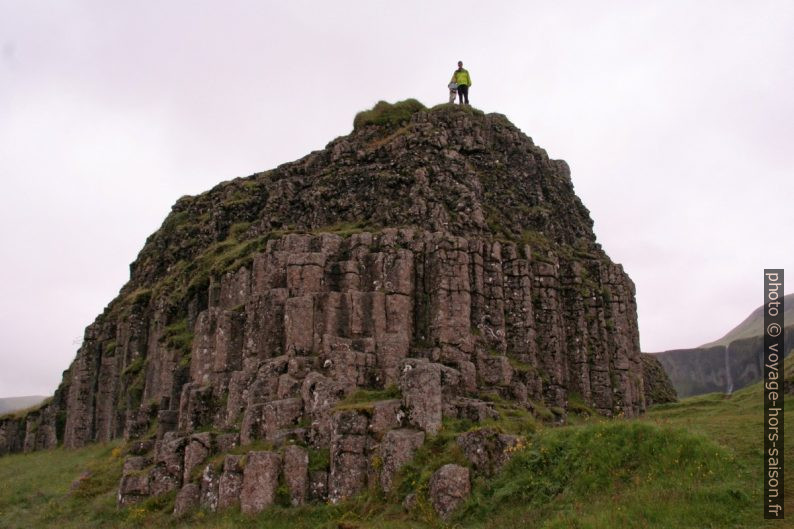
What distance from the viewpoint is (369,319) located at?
30750mm

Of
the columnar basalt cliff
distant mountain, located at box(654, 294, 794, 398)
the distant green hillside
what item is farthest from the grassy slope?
the distant green hillside

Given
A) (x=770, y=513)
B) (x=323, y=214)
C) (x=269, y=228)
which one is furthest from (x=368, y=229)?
(x=770, y=513)

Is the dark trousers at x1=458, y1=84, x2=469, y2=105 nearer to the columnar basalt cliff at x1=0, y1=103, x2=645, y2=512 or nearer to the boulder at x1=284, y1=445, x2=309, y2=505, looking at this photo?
the columnar basalt cliff at x1=0, y1=103, x2=645, y2=512

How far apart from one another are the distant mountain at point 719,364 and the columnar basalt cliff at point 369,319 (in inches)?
893

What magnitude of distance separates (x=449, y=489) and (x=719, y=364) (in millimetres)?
48925

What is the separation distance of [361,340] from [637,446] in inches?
499

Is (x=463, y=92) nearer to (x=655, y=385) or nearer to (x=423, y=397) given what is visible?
(x=655, y=385)

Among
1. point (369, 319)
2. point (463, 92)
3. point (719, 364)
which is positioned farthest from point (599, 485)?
point (719, 364)

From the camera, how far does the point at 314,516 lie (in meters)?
21.2

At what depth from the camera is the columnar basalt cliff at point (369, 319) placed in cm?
2348

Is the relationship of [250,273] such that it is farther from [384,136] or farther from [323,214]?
[384,136]

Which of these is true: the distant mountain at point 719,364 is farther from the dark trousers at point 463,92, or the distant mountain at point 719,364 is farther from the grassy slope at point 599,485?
the grassy slope at point 599,485

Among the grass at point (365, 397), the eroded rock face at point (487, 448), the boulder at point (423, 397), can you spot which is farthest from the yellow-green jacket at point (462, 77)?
the eroded rock face at point (487, 448)

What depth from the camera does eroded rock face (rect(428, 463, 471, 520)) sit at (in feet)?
61.0
